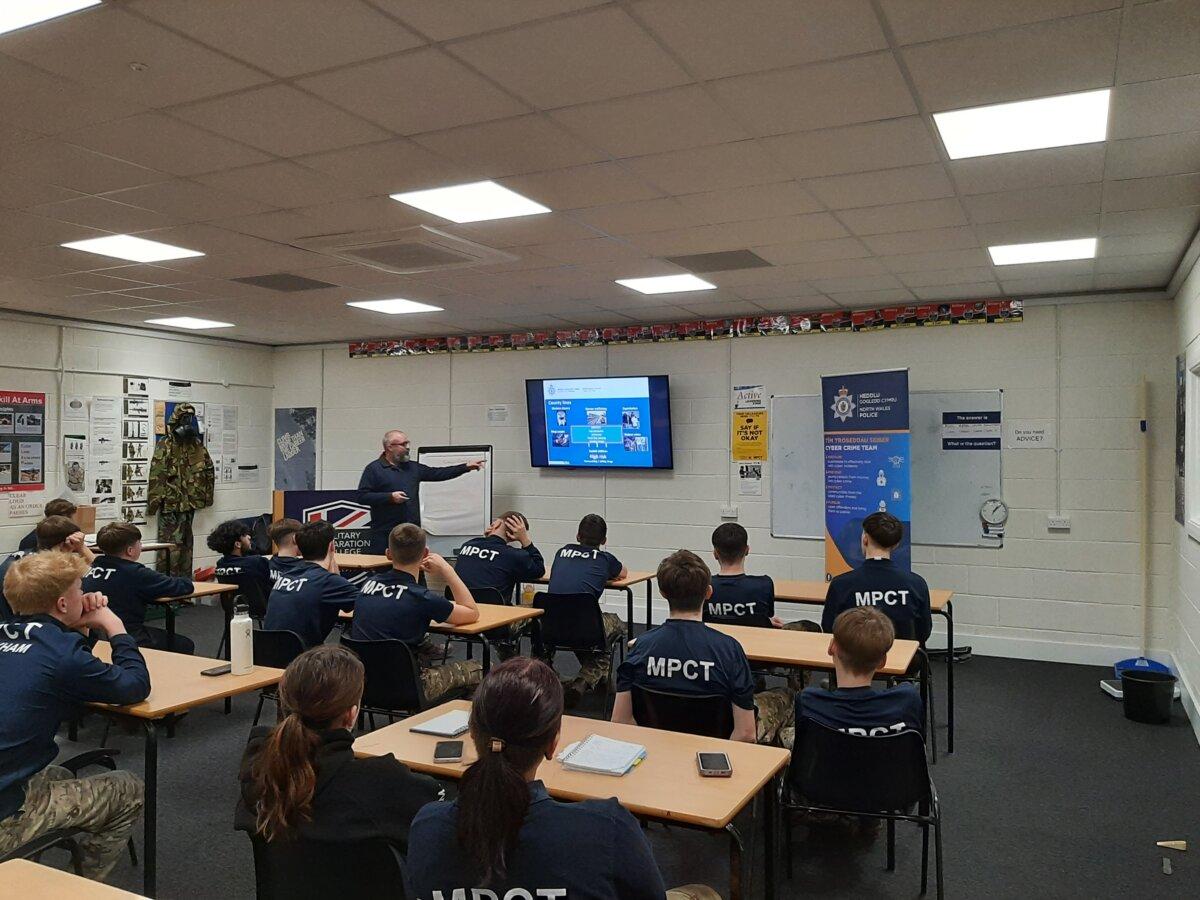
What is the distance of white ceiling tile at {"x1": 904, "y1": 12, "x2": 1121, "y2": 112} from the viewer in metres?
2.33

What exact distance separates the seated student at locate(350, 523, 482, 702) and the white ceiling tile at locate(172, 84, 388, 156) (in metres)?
1.72

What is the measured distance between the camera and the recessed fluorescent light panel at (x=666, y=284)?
5.75m

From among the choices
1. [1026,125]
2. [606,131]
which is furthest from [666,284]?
[1026,125]

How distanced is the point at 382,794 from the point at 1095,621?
19.7 feet

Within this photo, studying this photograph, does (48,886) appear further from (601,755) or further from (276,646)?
(276,646)

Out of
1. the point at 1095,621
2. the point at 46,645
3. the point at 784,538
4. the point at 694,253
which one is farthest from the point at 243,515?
the point at 1095,621

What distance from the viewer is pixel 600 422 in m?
7.85

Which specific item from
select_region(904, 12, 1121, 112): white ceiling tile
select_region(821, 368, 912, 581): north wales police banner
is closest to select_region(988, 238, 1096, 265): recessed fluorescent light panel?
select_region(821, 368, 912, 581): north wales police banner

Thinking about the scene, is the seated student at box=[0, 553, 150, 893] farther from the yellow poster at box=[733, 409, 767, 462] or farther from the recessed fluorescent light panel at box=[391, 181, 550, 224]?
the yellow poster at box=[733, 409, 767, 462]

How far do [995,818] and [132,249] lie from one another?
5.40m

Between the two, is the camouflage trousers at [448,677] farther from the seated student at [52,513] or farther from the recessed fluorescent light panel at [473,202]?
the seated student at [52,513]

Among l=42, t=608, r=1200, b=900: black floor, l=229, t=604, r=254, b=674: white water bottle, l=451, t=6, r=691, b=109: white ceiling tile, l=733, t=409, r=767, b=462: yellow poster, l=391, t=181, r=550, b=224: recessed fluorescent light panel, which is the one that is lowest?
l=42, t=608, r=1200, b=900: black floor

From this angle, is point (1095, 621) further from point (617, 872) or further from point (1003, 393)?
point (617, 872)

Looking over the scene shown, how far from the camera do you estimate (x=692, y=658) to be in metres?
2.85
